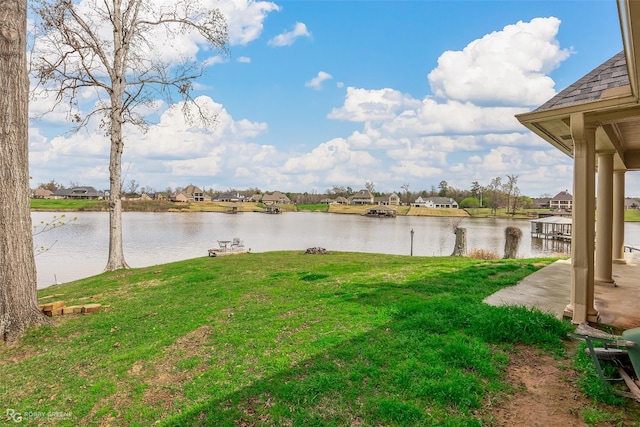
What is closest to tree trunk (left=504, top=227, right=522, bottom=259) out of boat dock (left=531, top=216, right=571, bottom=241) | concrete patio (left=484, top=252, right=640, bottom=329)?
concrete patio (left=484, top=252, right=640, bottom=329)

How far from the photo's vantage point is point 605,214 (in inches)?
224

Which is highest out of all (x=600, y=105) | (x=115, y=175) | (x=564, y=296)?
(x=600, y=105)

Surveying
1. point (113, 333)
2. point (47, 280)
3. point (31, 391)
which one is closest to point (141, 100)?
point (47, 280)

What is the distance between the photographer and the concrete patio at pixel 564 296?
4.55 metres

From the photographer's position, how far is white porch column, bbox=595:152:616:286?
5664 mm

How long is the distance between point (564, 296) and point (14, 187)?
8236mm

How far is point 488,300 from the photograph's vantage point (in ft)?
16.8

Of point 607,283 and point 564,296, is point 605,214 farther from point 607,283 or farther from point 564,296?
point 564,296

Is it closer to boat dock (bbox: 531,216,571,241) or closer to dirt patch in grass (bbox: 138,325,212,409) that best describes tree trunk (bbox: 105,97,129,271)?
dirt patch in grass (bbox: 138,325,212,409)

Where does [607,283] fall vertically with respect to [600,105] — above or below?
below

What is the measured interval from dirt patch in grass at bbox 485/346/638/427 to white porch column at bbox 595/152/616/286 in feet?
11.3

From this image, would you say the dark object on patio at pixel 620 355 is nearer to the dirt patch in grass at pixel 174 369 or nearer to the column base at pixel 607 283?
the dirt patch in grass at pixel 174 369

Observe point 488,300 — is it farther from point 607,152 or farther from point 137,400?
point 137,400

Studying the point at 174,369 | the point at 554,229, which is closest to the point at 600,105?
the point at 174,369
